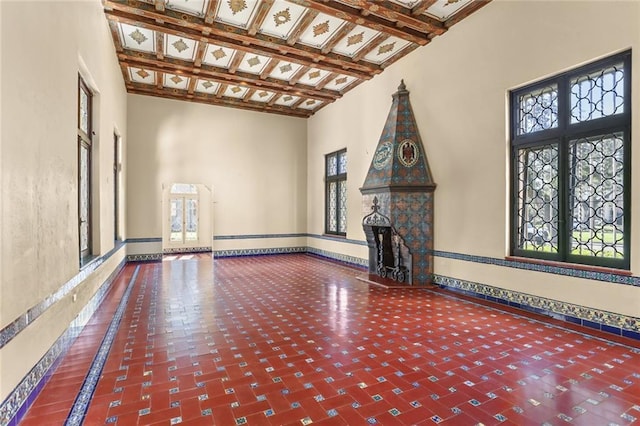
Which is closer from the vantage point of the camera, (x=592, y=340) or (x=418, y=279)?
(x=592, y=340)

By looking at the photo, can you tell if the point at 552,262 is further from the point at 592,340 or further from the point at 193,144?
the point at 193,144

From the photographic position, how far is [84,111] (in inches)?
179

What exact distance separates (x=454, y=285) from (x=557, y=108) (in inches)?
114

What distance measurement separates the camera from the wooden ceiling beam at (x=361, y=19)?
4.99m

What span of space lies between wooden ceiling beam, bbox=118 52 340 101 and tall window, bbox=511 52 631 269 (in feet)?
17.1

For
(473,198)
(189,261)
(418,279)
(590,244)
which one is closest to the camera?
(590,244)

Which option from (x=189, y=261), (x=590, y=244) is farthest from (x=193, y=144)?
(x=590, y=244)

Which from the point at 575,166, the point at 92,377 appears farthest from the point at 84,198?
the point at 575,166

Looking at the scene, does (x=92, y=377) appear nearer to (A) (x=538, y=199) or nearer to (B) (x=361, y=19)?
(A) (x=538, y=199)

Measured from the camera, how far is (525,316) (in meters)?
4.22

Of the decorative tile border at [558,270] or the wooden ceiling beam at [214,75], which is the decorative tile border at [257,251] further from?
the decorative tile border at [558,270]

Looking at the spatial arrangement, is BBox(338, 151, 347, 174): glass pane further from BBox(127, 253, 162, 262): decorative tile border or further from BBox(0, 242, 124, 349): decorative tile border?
BBox(0, 242, 124, 349): decorative tile border

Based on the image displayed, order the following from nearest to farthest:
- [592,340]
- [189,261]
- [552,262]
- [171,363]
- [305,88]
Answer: [171,363]
[592,340]
[552,262]
[305,88]
[189,261]

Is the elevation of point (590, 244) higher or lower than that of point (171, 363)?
higher
